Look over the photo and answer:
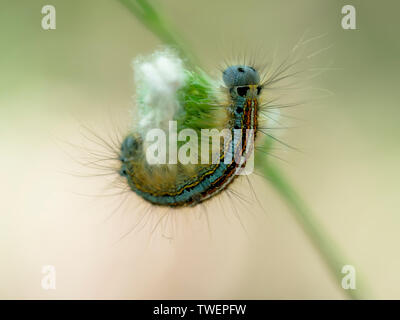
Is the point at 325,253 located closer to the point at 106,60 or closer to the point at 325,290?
the point at 325,290

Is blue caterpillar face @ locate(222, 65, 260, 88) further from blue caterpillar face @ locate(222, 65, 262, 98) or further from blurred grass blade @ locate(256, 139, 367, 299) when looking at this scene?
blurred grass blade @ locate(256, 139, 367, 299)

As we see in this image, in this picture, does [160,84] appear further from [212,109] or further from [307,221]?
[307,221]

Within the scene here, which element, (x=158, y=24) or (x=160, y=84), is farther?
(x=160, y=84)

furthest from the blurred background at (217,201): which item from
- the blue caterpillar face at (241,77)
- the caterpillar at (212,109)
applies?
the blue caterpillar face at (241,77)

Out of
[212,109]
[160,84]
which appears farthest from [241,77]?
[160,84]

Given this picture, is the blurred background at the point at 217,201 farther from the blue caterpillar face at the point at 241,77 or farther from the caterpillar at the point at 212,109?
the blue caterpillar face at the point at 241,77

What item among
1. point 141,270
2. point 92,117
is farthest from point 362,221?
point 92,117

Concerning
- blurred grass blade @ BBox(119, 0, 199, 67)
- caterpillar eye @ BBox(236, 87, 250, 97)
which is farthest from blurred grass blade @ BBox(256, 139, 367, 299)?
blurred grass blade @ BBox(119, 0, 199, 67)
